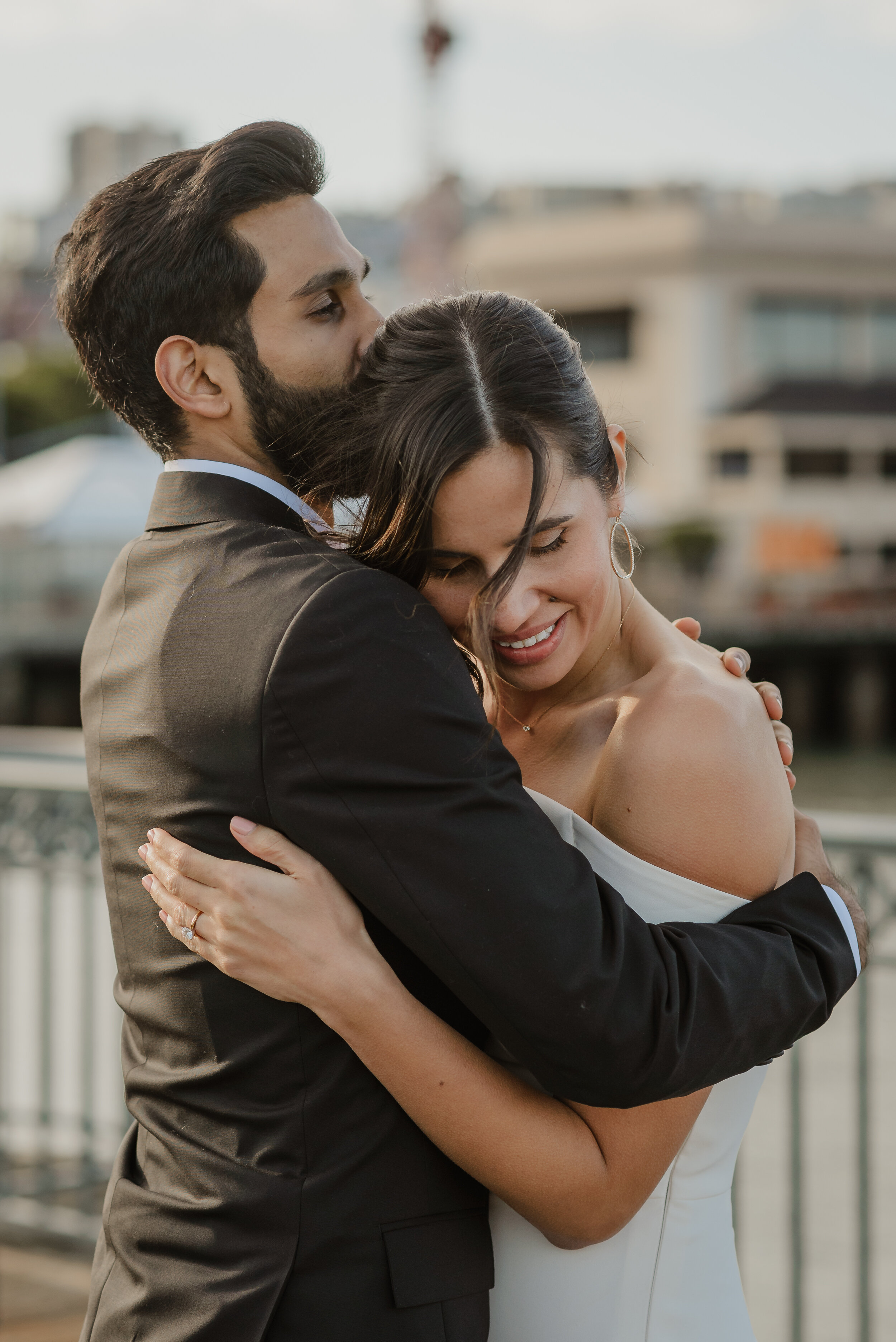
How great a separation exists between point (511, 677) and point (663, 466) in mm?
43283

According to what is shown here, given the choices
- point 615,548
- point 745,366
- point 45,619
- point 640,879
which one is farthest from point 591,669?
point 745,366

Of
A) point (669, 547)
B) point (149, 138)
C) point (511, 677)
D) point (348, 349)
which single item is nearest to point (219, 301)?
point (348, 349)

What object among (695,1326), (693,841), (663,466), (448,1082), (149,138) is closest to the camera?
(448,1082)

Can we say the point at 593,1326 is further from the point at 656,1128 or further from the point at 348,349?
the point at 348,349

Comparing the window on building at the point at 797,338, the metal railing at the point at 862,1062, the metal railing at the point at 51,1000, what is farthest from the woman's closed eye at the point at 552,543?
the window on building at the point at 797,338

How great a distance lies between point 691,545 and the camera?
118ft

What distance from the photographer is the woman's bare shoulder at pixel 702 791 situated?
165 cm

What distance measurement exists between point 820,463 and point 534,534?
4172cm

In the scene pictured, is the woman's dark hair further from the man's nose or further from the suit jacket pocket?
the suit jacket pocket

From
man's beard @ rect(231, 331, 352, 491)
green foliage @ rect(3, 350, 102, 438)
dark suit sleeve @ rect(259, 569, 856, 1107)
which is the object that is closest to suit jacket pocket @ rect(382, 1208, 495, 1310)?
dark suit sleeve @ rect(259, 569, 856, 1107)

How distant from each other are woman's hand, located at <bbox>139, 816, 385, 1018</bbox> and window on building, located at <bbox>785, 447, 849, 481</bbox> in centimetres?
4132

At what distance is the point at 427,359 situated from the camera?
1.66 metres

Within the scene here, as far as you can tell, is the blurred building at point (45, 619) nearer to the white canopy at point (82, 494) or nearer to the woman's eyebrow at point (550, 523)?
the white canopy at point (82, 494)

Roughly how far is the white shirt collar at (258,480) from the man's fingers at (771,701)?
615 millimetres
